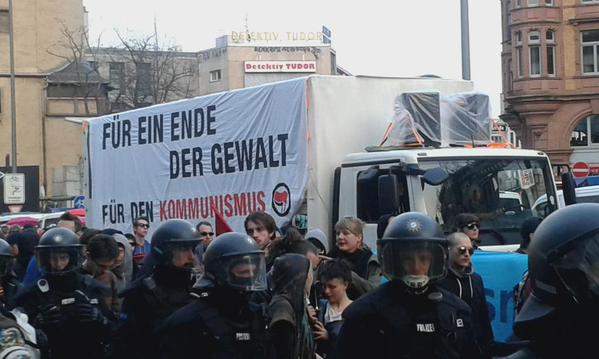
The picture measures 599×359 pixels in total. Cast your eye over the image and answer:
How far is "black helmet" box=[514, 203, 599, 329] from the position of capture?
118 inches

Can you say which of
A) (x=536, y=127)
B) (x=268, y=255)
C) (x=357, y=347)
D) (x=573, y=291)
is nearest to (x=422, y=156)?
(x=268, y=255)

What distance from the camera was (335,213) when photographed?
1269 cm

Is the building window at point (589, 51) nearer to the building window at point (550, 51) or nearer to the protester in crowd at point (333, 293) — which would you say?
the building window at point (550, 51)

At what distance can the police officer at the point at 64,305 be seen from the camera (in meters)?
7.05

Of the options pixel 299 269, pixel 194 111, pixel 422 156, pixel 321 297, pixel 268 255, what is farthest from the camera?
pixel 194 111

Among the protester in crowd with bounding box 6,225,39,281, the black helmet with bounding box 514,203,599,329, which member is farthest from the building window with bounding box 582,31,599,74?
the black helmet with bounding box 514,203,599,329

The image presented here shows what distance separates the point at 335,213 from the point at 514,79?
39128 mm

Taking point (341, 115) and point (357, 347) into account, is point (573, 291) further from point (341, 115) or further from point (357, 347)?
point (341, 115)

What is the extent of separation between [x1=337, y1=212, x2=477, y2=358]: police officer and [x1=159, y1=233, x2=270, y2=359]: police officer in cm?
87

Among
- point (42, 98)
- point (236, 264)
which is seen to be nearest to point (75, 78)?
point (42, 98)

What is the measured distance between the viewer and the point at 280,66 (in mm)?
104188

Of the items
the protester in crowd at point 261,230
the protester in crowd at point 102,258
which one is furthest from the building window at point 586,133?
the protester in crowd at point 102,258

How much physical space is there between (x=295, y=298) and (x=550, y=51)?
150ft

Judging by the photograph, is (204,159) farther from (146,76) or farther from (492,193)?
(146,76)
